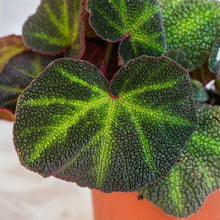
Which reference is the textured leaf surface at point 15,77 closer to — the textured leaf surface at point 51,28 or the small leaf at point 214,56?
the textured leaf surface at point 51,28

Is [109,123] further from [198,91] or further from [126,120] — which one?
[198,91]

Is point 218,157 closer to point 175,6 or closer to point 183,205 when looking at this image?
point 183,205

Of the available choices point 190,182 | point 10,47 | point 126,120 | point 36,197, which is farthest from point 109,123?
point 36,197

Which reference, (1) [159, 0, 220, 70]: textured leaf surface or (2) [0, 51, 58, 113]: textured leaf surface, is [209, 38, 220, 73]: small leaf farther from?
(2) [0, 51, 58, 113]: textured leaf surface

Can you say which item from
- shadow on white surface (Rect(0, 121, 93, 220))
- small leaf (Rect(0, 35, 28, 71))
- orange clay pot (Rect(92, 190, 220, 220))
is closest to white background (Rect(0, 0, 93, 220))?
shadow on white surface (Rect(0, 121, 93, 220))

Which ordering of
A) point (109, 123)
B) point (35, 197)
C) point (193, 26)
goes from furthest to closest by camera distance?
point (35, 197), point (193, 26), point (109, 123)

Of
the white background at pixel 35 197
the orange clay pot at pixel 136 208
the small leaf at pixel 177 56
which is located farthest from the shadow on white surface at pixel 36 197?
the small leaf at pixel 177 56
